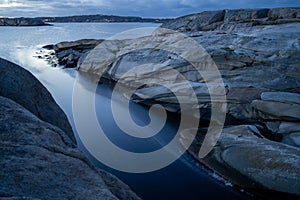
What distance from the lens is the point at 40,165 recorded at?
2.89 metres

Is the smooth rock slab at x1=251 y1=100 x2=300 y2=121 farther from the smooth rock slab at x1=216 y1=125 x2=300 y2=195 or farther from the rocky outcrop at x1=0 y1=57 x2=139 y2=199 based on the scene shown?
the rocky outcrop at x1=0 y1=57 x2=139 y2=199

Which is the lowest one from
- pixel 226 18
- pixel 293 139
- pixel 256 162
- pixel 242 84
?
pixel 256 162

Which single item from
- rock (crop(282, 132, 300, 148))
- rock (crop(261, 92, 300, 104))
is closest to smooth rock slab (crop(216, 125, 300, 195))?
rock (crop(282, 132, 300, 148))

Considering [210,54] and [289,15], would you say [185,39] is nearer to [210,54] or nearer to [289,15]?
[210,54]

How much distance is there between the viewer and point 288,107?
966cm

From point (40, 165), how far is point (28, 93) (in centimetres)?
269

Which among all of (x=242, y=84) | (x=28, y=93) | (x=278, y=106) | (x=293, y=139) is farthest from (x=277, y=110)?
(x=28, y=93)

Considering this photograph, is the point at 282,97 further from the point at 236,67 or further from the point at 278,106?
the point at 236,67

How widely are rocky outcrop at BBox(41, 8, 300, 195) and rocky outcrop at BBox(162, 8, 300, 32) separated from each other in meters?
0.28

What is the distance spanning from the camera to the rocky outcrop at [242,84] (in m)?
7.15

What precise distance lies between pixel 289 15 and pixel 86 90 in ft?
58.2

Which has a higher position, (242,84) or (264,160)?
(242,84)

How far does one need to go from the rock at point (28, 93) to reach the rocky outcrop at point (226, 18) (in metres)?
18.5

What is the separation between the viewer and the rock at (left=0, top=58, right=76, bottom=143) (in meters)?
4.94
